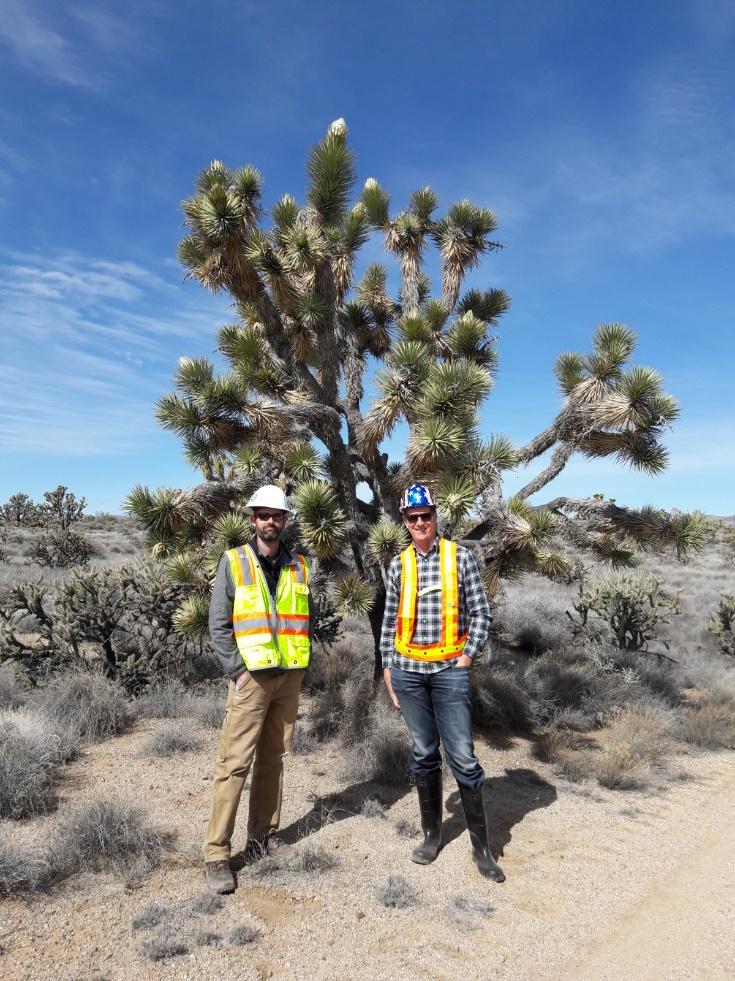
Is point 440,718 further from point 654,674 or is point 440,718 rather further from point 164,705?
point 654,674

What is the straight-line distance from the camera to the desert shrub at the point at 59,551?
15.6 meters

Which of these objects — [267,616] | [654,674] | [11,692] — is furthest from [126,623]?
[654,674]

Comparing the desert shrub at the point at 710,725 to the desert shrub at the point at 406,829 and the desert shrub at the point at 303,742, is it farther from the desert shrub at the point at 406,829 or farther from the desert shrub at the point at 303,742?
the desert shrub at the point at 303,742

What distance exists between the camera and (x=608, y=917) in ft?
10.6

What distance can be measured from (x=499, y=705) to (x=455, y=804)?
192 cm

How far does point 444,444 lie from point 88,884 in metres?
3.42

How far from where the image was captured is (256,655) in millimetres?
3408

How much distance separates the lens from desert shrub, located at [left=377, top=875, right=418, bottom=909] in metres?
3.27

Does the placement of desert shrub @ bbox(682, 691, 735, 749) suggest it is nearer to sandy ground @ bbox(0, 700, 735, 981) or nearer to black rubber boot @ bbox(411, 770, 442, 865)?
sandy ground @ bbox(0, 700, 735, 981)

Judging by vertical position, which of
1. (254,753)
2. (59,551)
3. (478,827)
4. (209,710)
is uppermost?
(59,551)

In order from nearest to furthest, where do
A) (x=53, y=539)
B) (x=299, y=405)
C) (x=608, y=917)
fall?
(x=608, y=917) → (x=299, y=405) → (x=53, y=539)

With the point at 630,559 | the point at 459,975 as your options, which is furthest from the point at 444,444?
the point at 459,975

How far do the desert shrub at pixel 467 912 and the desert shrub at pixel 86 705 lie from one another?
135 inches

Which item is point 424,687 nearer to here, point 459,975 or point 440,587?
point 440,587
